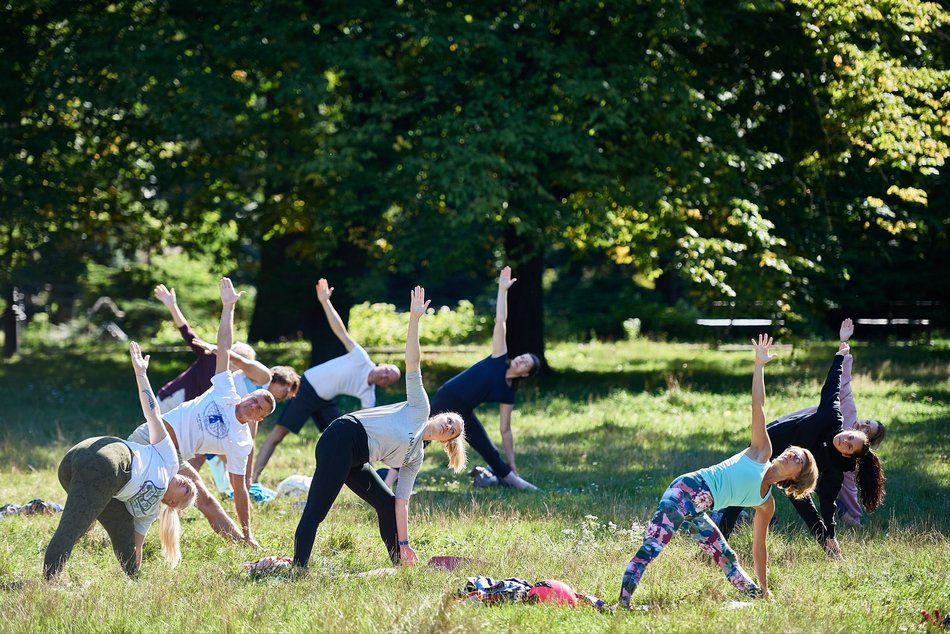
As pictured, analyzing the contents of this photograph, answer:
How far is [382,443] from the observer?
7.36 meters

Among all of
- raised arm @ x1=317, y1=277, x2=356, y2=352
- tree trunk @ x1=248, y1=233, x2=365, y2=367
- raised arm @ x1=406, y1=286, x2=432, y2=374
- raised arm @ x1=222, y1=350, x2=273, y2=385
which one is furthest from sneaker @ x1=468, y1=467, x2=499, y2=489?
tree trunk @ x1=248, y1=233, x2=365, y2=367

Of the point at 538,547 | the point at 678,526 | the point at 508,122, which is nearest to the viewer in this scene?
the point at 678,526

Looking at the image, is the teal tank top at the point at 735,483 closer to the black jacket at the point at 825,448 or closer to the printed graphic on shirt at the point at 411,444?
the black jacket at the point at 825,448

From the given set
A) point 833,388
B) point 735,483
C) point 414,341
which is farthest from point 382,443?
point 833,388

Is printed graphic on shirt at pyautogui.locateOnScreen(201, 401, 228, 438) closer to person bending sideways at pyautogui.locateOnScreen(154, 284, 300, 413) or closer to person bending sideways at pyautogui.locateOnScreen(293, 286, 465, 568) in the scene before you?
person bending sideways at pyautogui.locateOnScreen(154, 284, 300, 413)

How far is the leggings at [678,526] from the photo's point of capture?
6684 mm

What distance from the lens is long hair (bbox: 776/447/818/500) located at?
22.1ft

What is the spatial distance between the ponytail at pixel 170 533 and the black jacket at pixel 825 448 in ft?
15.3

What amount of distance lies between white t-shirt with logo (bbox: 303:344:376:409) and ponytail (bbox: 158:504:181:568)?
3.90 meters

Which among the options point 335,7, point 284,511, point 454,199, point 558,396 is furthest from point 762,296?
point 284,511

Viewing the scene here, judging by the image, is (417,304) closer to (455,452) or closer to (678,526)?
(455,452)

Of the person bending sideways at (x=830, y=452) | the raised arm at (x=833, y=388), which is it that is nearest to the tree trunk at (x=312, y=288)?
the person bending sideways at (x=830, y=452)

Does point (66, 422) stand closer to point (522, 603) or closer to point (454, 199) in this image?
point (454, 199)

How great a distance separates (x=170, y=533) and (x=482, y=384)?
4355 millimetres
